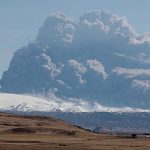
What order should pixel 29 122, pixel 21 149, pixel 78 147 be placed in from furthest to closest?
pixel 29 122, pixel 78 147, pixel 21 149

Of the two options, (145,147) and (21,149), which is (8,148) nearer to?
(21,149)

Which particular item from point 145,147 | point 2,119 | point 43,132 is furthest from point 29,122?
point 145,147

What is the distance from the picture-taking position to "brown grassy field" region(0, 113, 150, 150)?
94.9 m

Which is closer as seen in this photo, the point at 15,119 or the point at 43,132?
the point at 43,132

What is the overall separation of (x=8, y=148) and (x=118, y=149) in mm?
17261

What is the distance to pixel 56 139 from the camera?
116750 millimetres

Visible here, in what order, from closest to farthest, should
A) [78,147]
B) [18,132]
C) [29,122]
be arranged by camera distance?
[78,147], [18,132], [29,122]

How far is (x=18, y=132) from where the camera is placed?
454 feet

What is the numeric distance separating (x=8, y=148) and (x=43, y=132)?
183 ft

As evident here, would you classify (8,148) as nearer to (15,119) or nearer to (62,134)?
(62,134)

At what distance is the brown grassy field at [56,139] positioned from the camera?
3737 inches

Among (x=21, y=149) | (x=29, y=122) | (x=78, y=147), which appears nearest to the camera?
(x=21, y=149)

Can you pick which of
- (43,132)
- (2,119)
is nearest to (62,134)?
(43,132)

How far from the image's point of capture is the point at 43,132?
144 m
